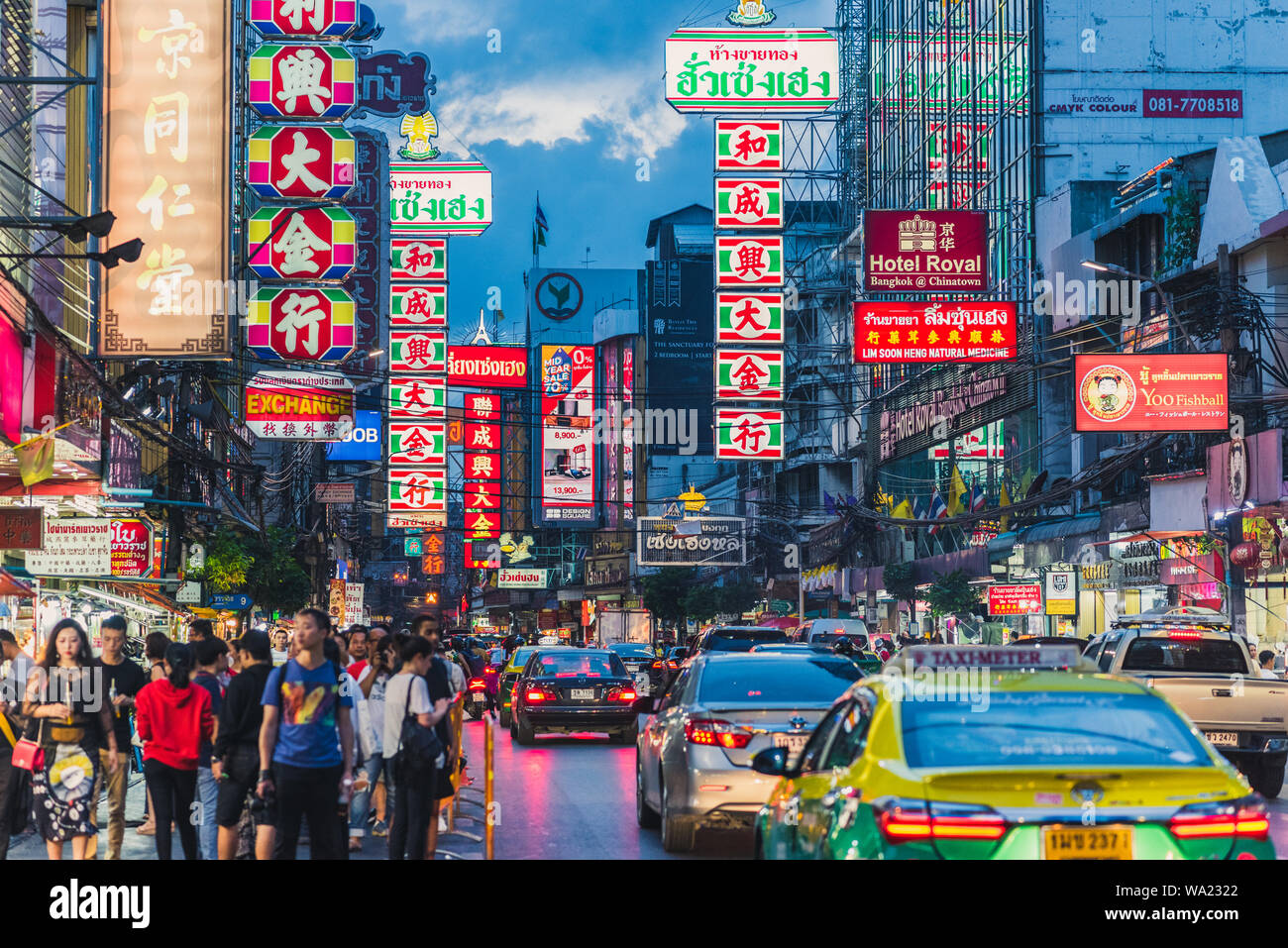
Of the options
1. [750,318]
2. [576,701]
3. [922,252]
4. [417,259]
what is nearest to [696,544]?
[417,259]

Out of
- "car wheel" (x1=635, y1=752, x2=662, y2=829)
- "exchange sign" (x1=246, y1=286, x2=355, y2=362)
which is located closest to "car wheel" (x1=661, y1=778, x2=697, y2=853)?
"car wheel" (x1=635, y1=752, x2=662, y2=829)

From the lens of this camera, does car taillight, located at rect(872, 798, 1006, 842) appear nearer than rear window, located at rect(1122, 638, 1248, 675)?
Yes

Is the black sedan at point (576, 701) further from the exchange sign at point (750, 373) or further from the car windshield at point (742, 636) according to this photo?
the exchange sign at point (750, 373)

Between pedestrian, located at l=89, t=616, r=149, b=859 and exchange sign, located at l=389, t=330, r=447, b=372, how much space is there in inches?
1662

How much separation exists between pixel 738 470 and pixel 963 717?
335 feet

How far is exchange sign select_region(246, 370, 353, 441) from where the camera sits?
126ft

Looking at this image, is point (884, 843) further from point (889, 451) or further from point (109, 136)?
point (889, 451)

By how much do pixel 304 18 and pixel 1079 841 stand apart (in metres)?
28.2

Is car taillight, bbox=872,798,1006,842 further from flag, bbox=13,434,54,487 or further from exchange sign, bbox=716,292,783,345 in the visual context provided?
exchange sign, bbox=716,292,783,345

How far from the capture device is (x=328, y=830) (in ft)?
33.8

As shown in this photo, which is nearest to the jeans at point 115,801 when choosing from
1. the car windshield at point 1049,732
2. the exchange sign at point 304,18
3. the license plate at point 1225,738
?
the car windshield at point 1049,732

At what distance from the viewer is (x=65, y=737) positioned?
Result: 11656 mm

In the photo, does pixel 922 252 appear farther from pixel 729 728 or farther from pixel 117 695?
pixel 117 695

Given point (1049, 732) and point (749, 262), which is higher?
point (749, 262)
